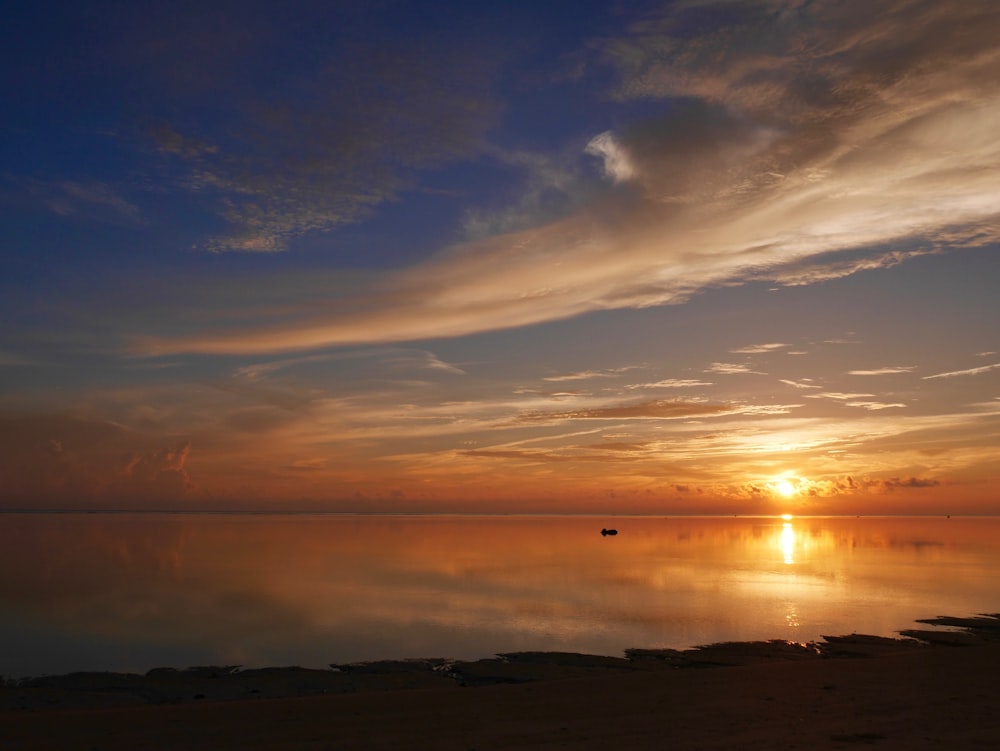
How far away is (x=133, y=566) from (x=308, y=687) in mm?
50503

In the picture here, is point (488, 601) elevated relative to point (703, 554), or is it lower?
lower

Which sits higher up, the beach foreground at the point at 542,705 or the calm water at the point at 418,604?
the calm water at the point at 418,604

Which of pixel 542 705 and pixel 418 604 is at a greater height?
pixel 418 604

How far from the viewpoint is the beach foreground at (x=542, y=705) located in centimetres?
1574

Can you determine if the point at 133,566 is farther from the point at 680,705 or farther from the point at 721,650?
the point at 680,705

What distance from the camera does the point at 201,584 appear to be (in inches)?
2088

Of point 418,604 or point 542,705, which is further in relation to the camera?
point 418,604

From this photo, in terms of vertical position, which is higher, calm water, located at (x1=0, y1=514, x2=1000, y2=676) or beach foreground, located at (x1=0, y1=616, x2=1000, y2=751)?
calm water, located at (x1=0, y1=514, x2=1000, y2=676)

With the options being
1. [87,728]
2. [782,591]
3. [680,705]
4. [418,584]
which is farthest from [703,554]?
[87,728]

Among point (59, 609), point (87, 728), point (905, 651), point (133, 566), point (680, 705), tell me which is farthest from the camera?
point (133, 566)

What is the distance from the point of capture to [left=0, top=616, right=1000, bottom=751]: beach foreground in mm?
15742

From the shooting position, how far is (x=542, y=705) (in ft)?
62.7

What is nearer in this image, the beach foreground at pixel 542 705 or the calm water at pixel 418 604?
the beach foreground at pixel 542 705

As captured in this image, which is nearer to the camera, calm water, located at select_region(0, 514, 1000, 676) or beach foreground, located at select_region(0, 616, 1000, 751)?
beach foreground, located at select_region(0, 616, 1000, 751)
